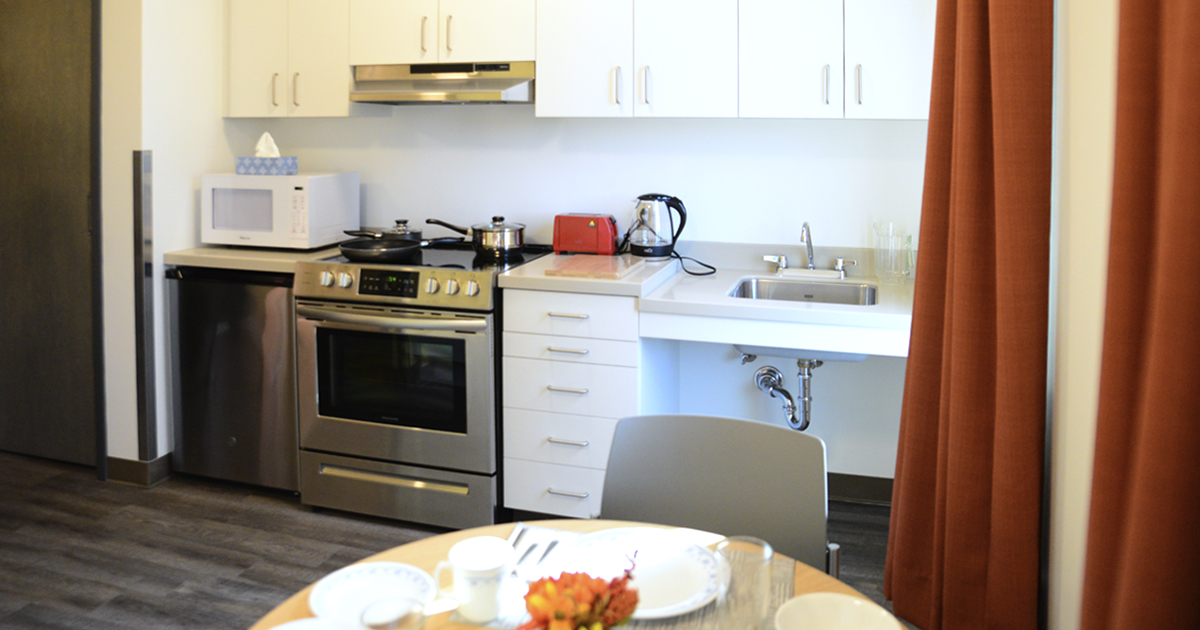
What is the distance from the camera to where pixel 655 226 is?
11.2 ft

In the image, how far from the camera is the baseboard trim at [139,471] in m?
3.63

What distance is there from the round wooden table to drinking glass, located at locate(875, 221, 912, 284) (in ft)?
6.55

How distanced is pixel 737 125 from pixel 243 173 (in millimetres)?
1968

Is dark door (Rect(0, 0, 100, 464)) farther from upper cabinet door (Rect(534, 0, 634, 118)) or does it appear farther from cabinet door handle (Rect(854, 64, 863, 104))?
cabinet door handle (Rect(854, 64, 863, 104))

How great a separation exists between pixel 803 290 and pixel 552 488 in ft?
3.78

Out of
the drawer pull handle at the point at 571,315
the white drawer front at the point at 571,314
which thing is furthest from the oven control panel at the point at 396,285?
the drawer pull handle at the point at 571,315

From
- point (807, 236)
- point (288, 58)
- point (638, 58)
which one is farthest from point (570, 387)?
point (288, 58)

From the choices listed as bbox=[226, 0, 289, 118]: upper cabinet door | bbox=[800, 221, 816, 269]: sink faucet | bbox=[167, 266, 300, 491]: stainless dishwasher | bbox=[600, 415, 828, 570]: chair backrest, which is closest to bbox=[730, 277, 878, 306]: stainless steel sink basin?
bbox=[800, 221, 816, 269]: sink faucet

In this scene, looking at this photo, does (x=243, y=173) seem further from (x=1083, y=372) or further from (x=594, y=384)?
(x=1083, y=372)

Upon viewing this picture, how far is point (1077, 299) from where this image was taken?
138 cm

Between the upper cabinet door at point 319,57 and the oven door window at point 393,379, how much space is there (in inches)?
38.7

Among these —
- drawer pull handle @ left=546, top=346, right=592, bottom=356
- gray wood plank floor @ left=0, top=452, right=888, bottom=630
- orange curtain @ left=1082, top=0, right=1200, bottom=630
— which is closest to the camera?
orange curtain @ left=1082, top=0, right=1200, bottom=630

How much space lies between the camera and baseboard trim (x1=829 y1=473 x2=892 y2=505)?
136 inches

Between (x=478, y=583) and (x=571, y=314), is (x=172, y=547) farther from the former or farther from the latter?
(x=478, y=583)
